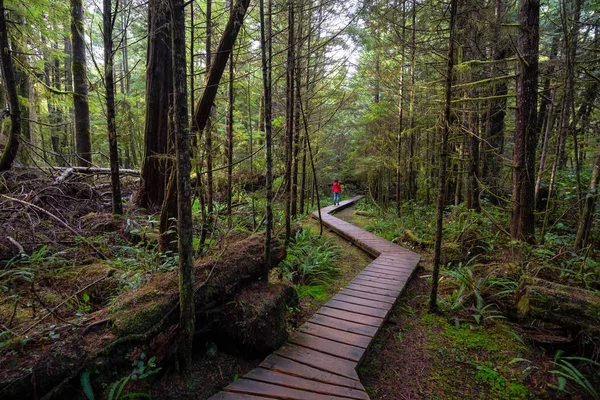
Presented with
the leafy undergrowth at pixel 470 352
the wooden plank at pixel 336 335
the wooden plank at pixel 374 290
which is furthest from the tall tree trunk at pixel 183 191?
the wooden plank at pixel 374 290

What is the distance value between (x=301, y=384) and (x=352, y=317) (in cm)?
166

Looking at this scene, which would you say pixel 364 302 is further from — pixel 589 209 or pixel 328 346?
pixel 589 209

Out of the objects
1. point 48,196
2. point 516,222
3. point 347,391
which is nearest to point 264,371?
point 347,391

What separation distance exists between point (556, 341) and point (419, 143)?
42.2 feet

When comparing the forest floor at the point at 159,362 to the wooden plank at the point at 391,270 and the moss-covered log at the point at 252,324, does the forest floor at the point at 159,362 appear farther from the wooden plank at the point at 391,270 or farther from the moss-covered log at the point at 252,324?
the wooden plank at the point at 391,270

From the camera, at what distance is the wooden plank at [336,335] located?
360 cm

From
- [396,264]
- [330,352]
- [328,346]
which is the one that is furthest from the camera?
[396,264]

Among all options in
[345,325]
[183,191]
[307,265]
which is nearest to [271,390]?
[345,325]

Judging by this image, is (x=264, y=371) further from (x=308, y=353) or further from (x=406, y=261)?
(x=406, y=261)

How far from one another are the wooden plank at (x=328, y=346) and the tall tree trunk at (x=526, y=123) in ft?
17.1

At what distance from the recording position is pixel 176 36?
92.5 inches

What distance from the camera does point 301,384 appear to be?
9.25 ft

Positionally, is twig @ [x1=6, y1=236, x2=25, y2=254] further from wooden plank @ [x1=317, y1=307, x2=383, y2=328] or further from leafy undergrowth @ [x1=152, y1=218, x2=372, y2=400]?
wooden plank @ [x1=317, y1=307, x2=383, y2=328]

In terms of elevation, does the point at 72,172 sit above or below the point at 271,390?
above
